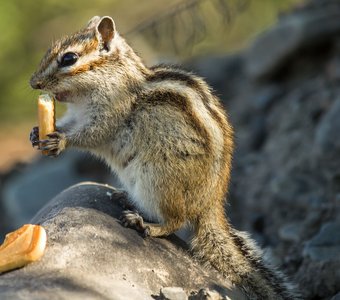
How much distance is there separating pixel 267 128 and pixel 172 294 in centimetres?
453

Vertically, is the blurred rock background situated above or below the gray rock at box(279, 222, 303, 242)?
above

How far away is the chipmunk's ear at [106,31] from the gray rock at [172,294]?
194cm

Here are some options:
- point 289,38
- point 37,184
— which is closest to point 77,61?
point 289,38

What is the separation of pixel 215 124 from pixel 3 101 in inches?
350

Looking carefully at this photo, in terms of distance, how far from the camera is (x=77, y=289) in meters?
3.89

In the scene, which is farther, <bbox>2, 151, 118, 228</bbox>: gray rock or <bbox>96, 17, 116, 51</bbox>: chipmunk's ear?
<bbox>2, 151, 118, 228</bbox>: gray rock

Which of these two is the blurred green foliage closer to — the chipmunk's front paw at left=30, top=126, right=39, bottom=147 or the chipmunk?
the chipmunk

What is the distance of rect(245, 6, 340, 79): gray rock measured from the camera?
863 cm

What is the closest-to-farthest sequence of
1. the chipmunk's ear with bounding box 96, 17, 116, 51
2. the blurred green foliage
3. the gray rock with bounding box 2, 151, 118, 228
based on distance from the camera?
the chipmunk's ear with bounding box 96, 17, 116, 51 → the gray rock with bounding box 2, 151, 118, 228 → the blurred green foliage

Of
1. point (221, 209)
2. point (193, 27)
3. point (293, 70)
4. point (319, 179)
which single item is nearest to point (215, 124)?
point (221, 209)

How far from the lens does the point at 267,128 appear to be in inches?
335

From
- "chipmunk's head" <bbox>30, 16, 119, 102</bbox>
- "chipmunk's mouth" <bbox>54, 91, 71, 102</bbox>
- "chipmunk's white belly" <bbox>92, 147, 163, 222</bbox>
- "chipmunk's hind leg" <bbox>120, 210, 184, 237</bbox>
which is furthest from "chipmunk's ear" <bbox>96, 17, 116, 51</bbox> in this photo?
"chipmunk's hind leg" <bbox>120, 210, 184, 237</bbox>

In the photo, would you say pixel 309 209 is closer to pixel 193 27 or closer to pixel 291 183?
pixel 291 183

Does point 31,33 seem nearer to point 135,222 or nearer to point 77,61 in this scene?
point 77,61
